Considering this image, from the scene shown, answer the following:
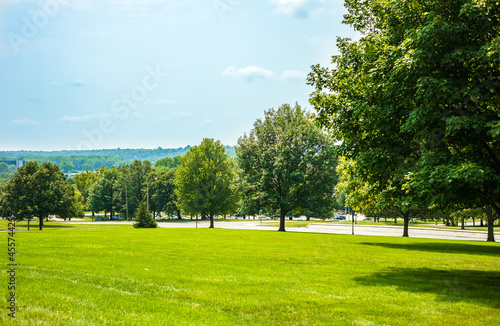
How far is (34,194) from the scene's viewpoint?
52594 millimetres

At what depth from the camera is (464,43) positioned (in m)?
12.1

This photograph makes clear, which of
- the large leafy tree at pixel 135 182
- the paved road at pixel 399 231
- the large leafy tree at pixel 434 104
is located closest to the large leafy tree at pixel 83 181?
the large leafy tree at pixel 135 182

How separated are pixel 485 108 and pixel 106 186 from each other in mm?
104258

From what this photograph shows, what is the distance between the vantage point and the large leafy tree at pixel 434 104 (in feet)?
36.9

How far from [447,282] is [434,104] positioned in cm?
584

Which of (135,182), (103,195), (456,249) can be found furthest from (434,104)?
(103,195)

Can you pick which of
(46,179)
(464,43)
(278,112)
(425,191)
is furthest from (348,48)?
(46,179)

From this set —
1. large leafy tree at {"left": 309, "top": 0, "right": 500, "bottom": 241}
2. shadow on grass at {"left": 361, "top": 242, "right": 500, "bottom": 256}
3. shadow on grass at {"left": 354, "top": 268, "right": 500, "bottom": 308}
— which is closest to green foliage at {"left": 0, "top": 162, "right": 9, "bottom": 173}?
shadow on grass at {"left": 361, "top": 242, "right": 500, "bottom": 256}

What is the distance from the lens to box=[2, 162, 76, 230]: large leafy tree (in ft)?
170

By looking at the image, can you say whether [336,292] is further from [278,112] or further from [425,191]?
[278,112]

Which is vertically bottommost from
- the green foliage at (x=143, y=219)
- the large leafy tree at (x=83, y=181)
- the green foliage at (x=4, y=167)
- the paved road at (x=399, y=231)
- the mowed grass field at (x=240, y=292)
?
the paved road at (x=399, y=231)

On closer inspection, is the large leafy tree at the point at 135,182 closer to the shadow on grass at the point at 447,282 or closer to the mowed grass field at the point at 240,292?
the mowed grass field at the point at 240,292

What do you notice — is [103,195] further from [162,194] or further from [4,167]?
[4,167]

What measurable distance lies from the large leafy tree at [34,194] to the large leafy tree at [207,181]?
17.5 metres
